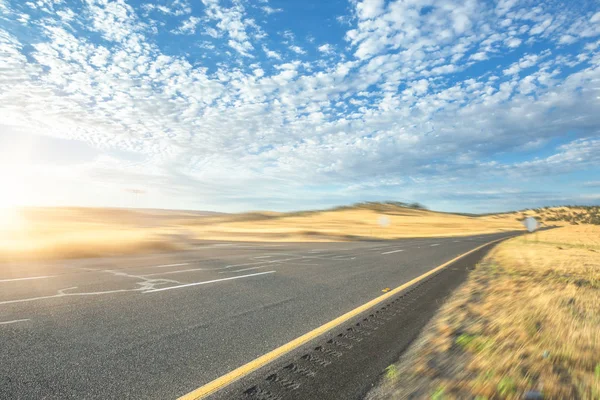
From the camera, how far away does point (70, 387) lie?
9.70 feet

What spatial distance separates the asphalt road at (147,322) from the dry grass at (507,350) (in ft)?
5.32

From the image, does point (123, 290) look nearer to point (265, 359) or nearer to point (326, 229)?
point (265, 359)

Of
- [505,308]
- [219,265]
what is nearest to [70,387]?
[505,308]

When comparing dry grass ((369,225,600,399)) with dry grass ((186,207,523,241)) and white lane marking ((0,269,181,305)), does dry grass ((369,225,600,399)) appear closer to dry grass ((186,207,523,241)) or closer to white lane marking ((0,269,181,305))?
white lane marking ((0,269,181,305))

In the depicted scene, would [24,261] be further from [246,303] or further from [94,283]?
[246,303]

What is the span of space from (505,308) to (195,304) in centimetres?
561

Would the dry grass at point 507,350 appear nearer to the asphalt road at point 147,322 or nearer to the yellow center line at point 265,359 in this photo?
the yellow center line at point 265,359

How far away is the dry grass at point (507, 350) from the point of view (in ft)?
9.95

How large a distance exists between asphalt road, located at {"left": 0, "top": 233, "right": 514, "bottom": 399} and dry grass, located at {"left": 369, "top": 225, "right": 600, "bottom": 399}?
162cm

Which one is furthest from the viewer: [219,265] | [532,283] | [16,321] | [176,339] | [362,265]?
[362,265]

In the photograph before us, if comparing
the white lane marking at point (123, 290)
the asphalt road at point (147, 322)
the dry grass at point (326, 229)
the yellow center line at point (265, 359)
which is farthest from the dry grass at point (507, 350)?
the dry grass at point (326, 229)

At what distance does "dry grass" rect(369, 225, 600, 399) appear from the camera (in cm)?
303

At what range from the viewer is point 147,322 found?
15.9 ft

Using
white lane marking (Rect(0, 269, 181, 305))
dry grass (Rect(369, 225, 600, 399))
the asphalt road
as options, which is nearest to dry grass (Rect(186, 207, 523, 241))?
white lane marking (Rect(0, 269, 181, 305))
